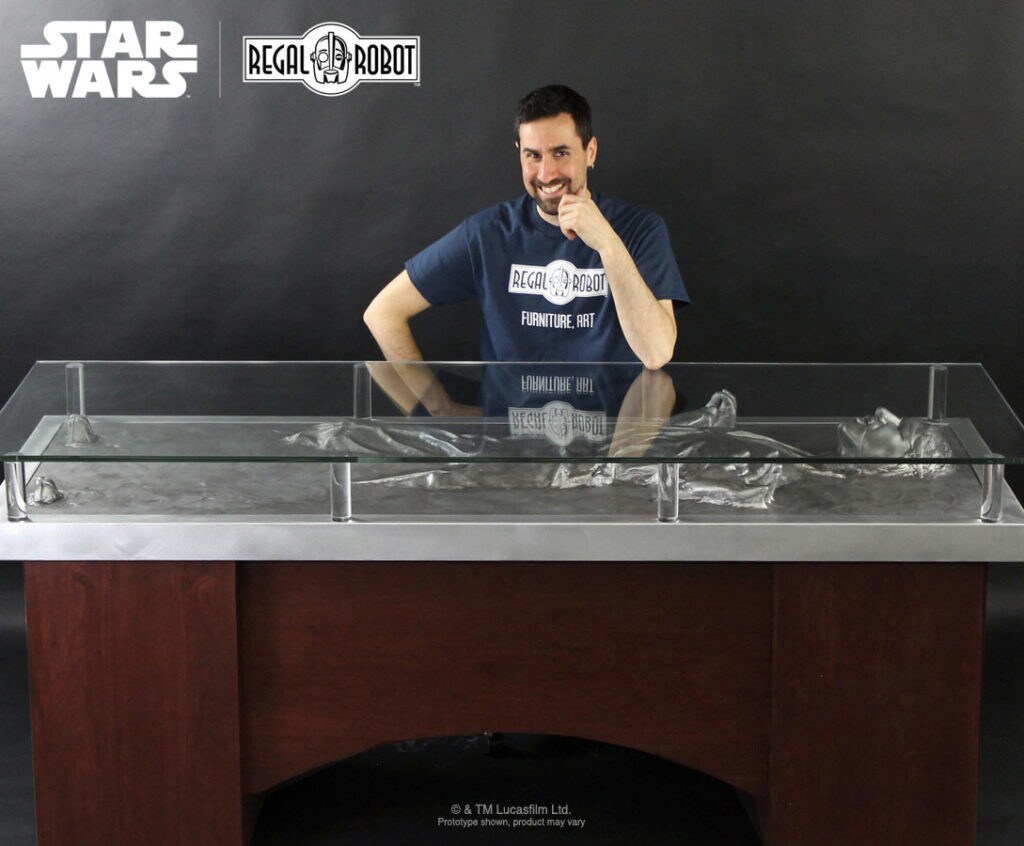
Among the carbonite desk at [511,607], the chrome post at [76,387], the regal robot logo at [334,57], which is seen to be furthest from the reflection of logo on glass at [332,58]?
the carbonite desk at [511,607]

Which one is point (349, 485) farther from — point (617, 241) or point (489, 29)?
point (489, 29)

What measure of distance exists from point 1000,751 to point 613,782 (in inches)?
37.9

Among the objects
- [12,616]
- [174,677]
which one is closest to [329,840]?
[174,677]

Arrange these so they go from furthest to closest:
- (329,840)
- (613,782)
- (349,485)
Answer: (613,782) < (329,840) < (349,485)

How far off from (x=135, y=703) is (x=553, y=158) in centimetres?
163

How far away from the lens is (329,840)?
2961mm

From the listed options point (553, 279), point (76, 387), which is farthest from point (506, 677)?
point (553, 279)

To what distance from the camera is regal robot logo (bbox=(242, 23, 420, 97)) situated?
14.3 ft

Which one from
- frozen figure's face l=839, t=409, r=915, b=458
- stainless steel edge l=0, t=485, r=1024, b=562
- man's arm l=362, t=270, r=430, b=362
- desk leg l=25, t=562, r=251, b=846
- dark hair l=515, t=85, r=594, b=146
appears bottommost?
desk leg l=25, t=562, r=251, b=846

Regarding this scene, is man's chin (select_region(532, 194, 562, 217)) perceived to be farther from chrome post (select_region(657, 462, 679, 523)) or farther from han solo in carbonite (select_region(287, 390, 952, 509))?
chrome post (select_region(657, 462, 679, 523))

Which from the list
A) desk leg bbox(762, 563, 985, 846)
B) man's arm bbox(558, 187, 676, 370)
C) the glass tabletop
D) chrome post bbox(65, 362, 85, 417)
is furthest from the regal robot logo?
desk leg bbox(762, 563, 985, 846)

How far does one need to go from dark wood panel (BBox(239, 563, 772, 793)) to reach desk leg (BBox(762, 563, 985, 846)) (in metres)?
0.06

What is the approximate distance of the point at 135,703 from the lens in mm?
2559

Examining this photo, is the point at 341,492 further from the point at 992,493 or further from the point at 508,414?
the point at 992,493
